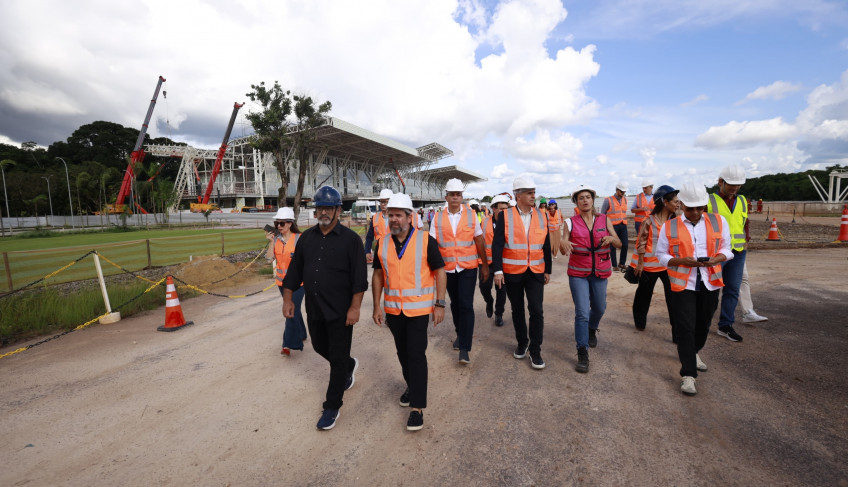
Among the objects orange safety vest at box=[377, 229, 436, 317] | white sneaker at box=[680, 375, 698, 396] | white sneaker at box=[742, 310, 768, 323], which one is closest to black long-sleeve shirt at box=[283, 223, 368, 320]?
orange safety vest at box=[377, 229, 436, 317]

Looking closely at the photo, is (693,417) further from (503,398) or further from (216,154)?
(216,154)

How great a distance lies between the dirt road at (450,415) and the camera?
245 cm

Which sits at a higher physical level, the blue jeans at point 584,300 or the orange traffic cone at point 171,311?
the blue jeans at point 584,300

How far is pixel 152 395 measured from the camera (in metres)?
3.66

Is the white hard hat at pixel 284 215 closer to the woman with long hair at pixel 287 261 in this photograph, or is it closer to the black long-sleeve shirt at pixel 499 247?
the woman with long hair at pixel 287 261

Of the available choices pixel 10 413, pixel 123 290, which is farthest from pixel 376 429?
pixel 123 290

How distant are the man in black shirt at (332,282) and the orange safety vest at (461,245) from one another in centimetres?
142

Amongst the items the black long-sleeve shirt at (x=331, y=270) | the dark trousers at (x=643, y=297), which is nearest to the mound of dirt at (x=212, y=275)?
the black long-sleeve shirt at (x=331, y=270)

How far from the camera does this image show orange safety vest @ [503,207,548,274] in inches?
154

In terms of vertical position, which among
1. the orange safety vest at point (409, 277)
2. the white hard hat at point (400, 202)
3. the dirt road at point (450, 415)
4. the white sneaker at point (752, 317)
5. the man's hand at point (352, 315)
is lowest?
the dirt road at point (450, 415)

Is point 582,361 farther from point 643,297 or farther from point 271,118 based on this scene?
point 271,118

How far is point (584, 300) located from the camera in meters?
3.96

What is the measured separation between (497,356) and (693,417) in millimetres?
1865

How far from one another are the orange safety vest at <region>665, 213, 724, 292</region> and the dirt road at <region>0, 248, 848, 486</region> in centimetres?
98
